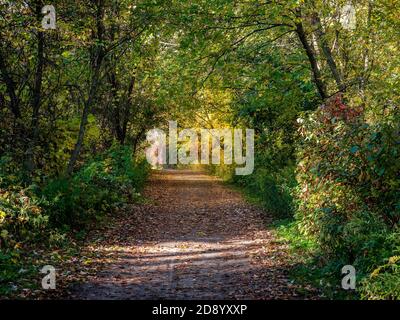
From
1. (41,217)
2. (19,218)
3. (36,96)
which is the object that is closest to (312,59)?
(36,96)

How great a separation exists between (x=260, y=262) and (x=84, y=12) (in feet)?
29.5

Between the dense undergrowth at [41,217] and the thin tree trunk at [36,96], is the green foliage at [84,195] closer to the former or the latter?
the dense undergrowth at [41,217]

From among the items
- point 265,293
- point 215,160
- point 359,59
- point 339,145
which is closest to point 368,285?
point 265,293

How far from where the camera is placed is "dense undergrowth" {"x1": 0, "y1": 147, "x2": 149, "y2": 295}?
852 centimetres

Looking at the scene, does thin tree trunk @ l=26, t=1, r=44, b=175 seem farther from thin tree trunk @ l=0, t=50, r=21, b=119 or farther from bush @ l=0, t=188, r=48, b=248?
bush @ l=0, t=188, r=48, b=248

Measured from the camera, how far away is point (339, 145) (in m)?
9.08

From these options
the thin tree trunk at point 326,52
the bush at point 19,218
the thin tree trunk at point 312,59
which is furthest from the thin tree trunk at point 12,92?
the thin tree trunk at point 326,52

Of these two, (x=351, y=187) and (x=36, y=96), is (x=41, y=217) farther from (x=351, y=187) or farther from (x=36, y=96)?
(x=351, y=187)

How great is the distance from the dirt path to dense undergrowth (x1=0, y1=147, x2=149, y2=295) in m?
0.65

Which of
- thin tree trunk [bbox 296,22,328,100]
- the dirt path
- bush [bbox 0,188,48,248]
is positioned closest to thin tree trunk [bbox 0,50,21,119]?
bush [bbox 0,188,48,248]

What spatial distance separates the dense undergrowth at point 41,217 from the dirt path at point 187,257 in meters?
0.65

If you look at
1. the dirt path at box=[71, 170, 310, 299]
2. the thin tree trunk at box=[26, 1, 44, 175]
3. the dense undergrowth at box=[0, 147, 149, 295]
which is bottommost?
the dirt path at box=[71, 170, 310, 299]

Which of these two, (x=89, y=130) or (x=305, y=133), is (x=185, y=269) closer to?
(x=305, y=133)

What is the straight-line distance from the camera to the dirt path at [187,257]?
309 inches
